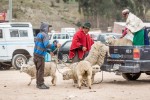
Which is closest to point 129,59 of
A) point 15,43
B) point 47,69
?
point 47,69

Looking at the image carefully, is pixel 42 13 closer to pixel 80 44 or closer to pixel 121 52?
pixel 80 44

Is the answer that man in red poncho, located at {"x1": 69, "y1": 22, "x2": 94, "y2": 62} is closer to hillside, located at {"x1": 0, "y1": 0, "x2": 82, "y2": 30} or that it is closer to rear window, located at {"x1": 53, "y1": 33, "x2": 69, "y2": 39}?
rear window, located at {"x1": 53, "y1": 33, "x2": 69, "y2": 39}

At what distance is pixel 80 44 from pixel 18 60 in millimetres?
8729

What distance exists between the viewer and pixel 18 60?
73.0 feet

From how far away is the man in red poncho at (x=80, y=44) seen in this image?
1404 cm

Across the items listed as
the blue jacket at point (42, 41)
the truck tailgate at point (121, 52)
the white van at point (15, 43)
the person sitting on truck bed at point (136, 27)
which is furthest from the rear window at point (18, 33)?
the blue jacket at point (42, 41)

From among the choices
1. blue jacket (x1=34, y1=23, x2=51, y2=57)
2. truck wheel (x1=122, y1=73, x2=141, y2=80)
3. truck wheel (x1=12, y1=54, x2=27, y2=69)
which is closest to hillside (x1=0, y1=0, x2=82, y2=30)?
truck wheel (x1=12, y1=54, x2=27, y2=69)

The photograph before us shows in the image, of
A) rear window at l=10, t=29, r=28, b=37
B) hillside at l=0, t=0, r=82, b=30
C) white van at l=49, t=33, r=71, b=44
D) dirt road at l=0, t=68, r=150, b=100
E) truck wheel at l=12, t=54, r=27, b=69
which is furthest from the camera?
hillside at l=0, t=0, r=82, b=30

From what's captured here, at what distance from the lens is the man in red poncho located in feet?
46.1

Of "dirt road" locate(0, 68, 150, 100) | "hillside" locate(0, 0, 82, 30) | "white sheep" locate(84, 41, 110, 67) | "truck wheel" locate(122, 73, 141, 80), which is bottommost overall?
"dirt road" locate(0, 68, 150, 100)

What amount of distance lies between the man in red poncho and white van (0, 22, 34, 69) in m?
8.08

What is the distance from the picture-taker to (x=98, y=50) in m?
13.8

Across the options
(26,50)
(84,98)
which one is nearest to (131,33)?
(84,98)

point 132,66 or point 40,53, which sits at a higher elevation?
point 40,53
